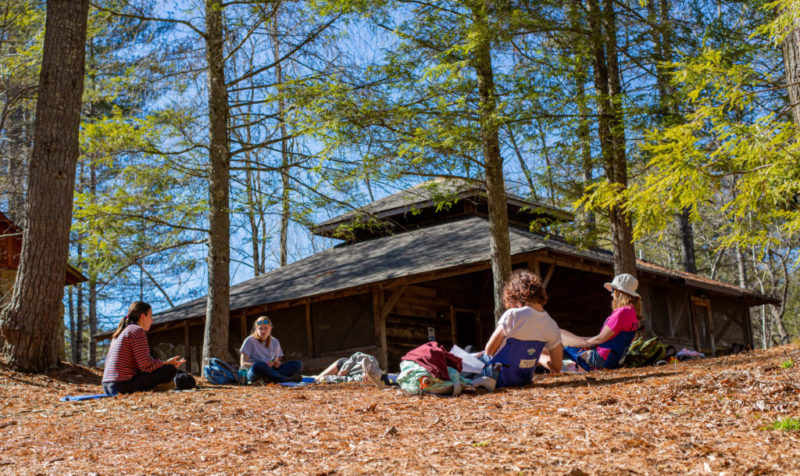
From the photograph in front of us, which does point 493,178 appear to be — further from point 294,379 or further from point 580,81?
point 294,379

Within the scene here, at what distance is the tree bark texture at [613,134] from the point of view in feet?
38.1

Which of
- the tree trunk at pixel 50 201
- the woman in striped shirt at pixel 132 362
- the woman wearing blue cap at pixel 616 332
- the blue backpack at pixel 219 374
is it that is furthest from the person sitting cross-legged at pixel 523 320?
the tree trunk at pixel 50 201

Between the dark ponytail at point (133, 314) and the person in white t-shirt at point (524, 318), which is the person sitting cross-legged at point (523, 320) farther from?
the dark ponytail at point (133, 314)

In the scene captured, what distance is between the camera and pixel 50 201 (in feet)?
31.0

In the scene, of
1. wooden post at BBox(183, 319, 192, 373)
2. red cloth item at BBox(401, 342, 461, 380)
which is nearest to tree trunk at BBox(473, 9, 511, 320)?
red cloth item at BBox(401, 342, 461, 380)

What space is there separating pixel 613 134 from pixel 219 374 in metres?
7.52

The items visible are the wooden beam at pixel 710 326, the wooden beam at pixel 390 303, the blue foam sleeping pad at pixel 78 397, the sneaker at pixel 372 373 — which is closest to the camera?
the blue foam sleeping pad at pixel 78 397

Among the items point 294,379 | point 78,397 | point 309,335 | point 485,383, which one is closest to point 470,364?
point 485,383

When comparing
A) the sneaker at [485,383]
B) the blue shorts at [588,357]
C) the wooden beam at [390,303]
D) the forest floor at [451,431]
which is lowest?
the forest floor at [451,431]

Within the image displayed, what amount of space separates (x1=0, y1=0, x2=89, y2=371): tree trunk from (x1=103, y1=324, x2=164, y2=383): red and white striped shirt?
6.08 feet

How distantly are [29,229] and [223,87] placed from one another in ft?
17.4

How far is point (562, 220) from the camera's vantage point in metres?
13.2

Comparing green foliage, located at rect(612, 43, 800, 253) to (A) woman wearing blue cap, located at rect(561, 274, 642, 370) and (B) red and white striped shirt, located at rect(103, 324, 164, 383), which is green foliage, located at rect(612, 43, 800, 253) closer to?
(A) woman wearing blue cap, located at rect(561, 274, 642, 370)

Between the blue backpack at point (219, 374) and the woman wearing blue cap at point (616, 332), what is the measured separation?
4.97 meters
